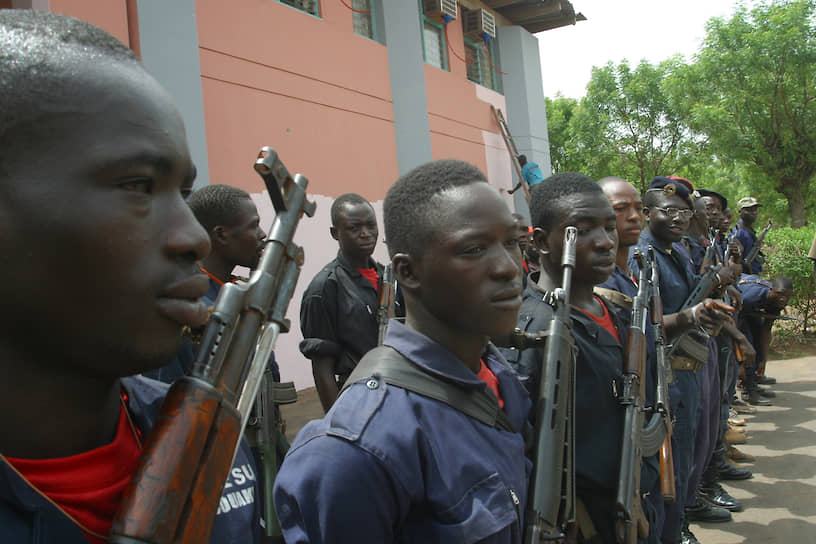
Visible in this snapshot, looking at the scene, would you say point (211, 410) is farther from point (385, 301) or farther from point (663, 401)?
point (385, 301)

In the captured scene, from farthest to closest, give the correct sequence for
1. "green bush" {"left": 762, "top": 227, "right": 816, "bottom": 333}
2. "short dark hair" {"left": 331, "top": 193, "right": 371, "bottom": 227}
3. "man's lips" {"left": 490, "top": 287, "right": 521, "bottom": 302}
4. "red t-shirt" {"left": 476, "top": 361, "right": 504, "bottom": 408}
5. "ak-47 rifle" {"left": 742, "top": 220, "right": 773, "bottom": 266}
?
"green bush" {"left": 762, "top": 227, "right": 816, "bottom": 333} < "ak-47 rifle" {"left": 742, "top": 220, "right": 773, "bottom": 266} < "short dark hair" {"left": 331, "top": 193, "right": 371, "bottom": 227} < "red t-shirt" {"left": 476, "top": 361, "right": 504, "bottom": 408} < "man's lips" {"left": 490, "top": 287, "right": 521, "bottom": 302}

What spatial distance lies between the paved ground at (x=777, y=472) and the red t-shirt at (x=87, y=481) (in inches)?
167

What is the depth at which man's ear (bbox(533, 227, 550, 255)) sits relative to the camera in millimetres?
2793

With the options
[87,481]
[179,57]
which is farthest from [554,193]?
[179,57]

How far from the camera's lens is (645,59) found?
23641mm

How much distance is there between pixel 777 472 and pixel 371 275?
12.8 ft

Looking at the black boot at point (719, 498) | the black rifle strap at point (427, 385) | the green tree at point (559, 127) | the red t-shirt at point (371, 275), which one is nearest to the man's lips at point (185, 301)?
the black rifle strap at point (427, 385)

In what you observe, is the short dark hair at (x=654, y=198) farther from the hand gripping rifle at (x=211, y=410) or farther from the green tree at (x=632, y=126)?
the green tree at (x=632, y=126)

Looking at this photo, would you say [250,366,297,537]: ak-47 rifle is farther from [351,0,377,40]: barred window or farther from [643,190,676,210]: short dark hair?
[351,0,377,40]: barred window

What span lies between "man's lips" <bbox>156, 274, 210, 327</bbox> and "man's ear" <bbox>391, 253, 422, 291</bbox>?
0.92m

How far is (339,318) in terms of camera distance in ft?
12.5

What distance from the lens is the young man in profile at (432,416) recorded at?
1.34 metres

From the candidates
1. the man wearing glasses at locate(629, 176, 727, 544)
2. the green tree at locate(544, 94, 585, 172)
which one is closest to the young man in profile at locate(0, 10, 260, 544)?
the man wearing glasses at locate(629, 176, 727, 544)

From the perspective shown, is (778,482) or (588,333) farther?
(778,482)
